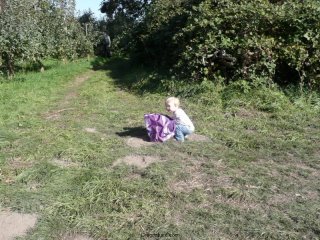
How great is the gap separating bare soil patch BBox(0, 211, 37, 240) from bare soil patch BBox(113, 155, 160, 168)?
1.56 metres

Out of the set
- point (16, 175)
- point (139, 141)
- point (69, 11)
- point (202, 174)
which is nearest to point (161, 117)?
point (139, 141)

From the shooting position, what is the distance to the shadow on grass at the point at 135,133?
21.2 feet

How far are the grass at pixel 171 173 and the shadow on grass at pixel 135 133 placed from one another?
0.02m

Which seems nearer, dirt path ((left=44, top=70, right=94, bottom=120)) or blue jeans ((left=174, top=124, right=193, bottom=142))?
blue jeans ((left=174, top=124, right=193, bottom=142))

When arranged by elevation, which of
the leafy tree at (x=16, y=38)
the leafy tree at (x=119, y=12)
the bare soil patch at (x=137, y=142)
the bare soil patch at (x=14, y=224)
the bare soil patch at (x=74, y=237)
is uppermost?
the leafy tree at (x=119, y=12)

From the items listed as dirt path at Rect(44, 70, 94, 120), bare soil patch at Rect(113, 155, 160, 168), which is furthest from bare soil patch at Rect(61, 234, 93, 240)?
dirt path at Rect(44, 70, 94, 120)

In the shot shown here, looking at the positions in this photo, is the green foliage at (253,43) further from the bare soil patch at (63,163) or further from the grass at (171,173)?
the bare soil patch at (63,163)

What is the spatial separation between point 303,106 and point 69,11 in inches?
687

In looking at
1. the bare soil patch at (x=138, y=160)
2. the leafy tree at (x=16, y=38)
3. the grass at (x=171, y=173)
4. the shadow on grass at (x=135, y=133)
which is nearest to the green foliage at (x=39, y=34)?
the leafy tree at (x=16, y=38)

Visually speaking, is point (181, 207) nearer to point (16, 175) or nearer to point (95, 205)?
point (95, 205)

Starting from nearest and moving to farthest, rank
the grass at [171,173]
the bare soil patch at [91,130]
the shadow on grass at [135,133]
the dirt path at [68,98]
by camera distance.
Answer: the grass at [171,173], the shadow on grass at [135,133], the bare soil patch at [91,130], the dirt path at [68,98]

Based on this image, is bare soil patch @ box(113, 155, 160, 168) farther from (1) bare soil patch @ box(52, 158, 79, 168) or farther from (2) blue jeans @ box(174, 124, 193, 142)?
(2) blue jeans @ box(174, 124, 193, 142)

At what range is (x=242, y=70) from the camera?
8938 mm

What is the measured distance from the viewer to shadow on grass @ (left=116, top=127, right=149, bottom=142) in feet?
21.2
